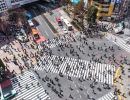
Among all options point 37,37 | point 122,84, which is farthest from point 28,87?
point 122,84

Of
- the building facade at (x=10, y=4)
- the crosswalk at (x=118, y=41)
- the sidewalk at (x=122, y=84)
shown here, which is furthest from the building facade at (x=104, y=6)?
the sidewalk at (x=122, y=84)

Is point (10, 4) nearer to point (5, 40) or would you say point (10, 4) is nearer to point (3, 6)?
point (3, 6)

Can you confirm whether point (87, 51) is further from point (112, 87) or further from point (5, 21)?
point (5, 21)

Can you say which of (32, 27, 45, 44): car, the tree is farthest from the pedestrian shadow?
the tree

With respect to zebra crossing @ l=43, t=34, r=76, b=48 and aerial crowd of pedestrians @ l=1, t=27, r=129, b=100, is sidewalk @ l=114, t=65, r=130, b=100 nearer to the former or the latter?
aerial crowd of pedestrians @ l=1, t=27, r=129, b=100

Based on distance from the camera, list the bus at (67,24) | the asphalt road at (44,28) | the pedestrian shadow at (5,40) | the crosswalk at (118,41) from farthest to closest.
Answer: the bus at (67,24)
the asphalt road at (44,28)
the pedestrian shadow at (5,40)
the crosswalk at (118,41)

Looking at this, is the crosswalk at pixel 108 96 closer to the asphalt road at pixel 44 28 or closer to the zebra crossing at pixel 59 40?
the zebra crossing at pixel 59 40
